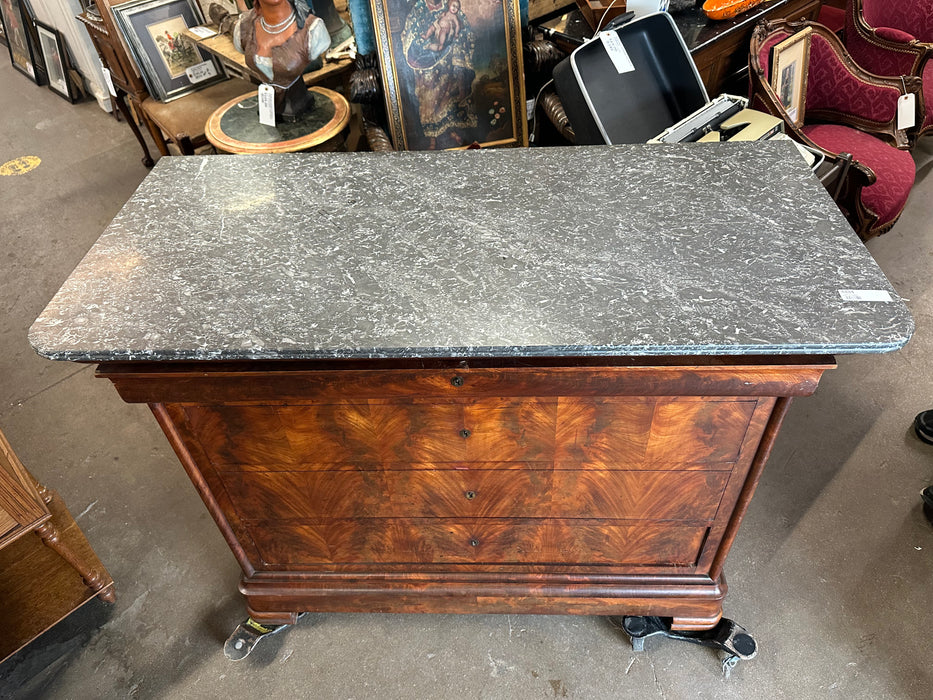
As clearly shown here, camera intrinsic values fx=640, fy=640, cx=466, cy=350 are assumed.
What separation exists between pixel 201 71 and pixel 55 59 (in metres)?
2.00

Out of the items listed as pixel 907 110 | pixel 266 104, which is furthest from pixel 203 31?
pixel 907 110

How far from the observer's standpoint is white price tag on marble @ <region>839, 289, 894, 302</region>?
104 cm

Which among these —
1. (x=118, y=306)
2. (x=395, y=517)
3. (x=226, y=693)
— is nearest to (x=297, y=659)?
(x=226, y=693)

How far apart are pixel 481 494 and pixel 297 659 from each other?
763mm

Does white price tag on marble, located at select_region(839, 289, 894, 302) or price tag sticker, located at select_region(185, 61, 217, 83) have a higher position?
white price tag on marble, located at select_region(839, 289, 894, 302)

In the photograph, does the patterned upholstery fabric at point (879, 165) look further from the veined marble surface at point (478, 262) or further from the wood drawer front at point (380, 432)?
the wood drawer front at point (380, 432)

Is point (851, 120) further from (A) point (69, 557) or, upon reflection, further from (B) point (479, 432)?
(A) point (69, 557)

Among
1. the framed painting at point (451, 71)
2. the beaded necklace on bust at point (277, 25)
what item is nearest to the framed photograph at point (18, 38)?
the beaded necklace on bust at point (277, 25)

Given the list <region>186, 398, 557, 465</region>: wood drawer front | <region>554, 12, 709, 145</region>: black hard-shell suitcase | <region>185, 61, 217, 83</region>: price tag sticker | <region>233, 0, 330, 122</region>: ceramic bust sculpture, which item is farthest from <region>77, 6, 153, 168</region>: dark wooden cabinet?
<region>186, 398, 557, 465</region>: wood drawer front

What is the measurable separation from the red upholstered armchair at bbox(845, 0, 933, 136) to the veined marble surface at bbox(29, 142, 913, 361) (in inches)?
80.3

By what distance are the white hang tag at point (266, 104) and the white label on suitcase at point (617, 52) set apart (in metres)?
1.16

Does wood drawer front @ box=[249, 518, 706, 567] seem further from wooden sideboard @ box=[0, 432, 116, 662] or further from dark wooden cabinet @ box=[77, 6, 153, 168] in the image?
dark wooden cabinet @ box=[77, 6, 153, 168]

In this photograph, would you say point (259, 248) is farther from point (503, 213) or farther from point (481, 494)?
point (481, 494)

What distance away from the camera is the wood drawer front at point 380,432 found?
3.87 ft
